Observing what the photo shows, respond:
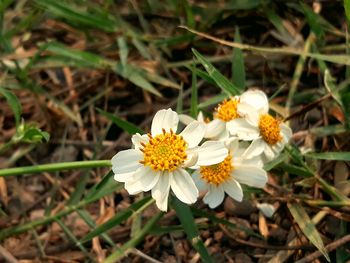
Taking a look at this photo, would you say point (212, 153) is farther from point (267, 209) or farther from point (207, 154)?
point (267, 209)

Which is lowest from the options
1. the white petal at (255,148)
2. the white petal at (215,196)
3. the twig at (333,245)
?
the twig at (333,245)

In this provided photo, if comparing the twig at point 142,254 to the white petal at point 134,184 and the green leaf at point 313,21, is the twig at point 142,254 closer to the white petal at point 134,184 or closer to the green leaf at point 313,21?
the white petal at point 134,184

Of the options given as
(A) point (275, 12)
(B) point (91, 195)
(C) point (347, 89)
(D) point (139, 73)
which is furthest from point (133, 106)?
(C) point (347, 89)

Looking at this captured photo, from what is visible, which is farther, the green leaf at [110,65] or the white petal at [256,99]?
the green leaf at [110,65]

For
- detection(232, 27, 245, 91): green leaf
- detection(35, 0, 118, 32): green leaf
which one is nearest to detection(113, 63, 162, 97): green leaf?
detection(35, 0, 118, 32): green leaf

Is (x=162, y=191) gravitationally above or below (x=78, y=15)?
below

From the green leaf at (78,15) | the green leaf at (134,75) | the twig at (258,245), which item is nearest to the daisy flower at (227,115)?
the twig at (258,245)

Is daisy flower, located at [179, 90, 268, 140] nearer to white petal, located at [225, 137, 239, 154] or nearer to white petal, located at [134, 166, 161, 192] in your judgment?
white petal, located at [225, 137, 239, 154]

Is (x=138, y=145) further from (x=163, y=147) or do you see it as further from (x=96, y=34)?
(x=96, y=34)

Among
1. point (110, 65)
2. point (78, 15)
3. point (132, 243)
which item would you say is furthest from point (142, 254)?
point (78, 15)
